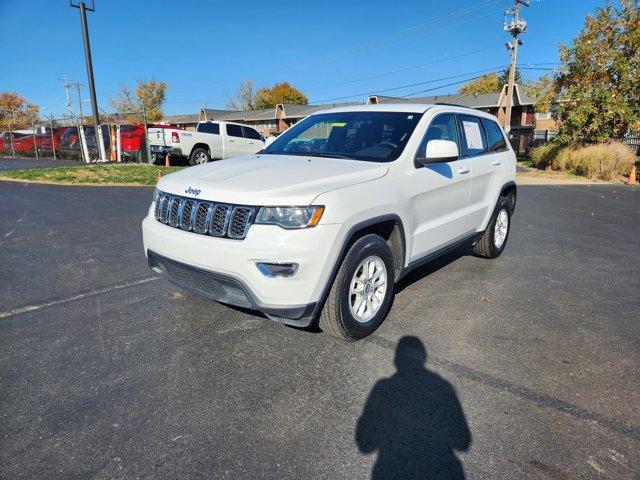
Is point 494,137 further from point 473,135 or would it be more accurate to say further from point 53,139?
point 53,139

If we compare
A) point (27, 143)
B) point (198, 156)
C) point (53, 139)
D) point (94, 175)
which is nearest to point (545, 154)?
point (198, 156)

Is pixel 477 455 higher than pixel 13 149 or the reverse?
the reverse

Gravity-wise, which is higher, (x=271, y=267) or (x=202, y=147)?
(x=202, y=147)

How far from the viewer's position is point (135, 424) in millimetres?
2547

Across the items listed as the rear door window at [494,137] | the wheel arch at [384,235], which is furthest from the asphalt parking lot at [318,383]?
the rear door window at [494,137]

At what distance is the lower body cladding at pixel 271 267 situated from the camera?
9.65 ft

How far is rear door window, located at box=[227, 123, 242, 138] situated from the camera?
17.3 meters

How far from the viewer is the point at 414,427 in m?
2.56

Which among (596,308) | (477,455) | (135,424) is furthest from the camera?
(596,308)

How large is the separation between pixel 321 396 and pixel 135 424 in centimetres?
107

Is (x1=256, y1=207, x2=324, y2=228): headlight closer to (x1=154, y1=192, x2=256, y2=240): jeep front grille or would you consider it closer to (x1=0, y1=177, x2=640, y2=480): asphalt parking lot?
(x1=154, y1=192, x2=256, y2=240): jeep front grille

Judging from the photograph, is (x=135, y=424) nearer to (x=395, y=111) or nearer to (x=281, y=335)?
(x=281, y=335)

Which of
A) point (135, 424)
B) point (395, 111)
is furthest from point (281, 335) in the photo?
point (395, 111)

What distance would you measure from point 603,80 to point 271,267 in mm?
21457
